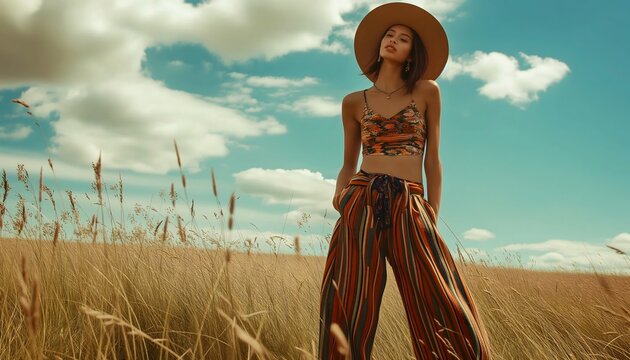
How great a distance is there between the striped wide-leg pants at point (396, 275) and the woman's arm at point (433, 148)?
130 mm

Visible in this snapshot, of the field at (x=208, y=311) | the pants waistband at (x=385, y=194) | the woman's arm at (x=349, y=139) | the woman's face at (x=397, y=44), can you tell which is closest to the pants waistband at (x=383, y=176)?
the pants waistband at (x=385, y=194)

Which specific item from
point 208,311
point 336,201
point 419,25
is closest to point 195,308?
point 208,311

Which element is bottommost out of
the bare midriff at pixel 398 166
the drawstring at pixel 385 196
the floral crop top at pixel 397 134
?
the drawstring at pixel 385 196

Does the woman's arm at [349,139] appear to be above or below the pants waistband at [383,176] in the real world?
above

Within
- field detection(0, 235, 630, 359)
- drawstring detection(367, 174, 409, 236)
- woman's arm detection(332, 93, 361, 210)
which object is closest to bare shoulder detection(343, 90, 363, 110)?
woman's arm detection(332, 93, 361, 210)

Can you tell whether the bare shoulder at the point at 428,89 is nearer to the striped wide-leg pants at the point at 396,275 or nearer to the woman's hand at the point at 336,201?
the striped wide-leg pants at the point at 396,275

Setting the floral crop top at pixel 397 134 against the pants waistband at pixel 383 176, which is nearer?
the pants waistband at pixel 383 176

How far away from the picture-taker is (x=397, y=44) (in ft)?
9.87

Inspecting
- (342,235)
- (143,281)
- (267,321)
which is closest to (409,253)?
(342,235)

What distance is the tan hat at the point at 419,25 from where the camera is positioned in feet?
10.2

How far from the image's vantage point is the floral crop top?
2713 mm

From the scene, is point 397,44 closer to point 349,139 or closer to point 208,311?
point 349,139

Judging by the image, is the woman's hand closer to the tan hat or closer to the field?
the field

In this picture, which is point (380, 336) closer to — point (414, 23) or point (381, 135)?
point (381, 135)
